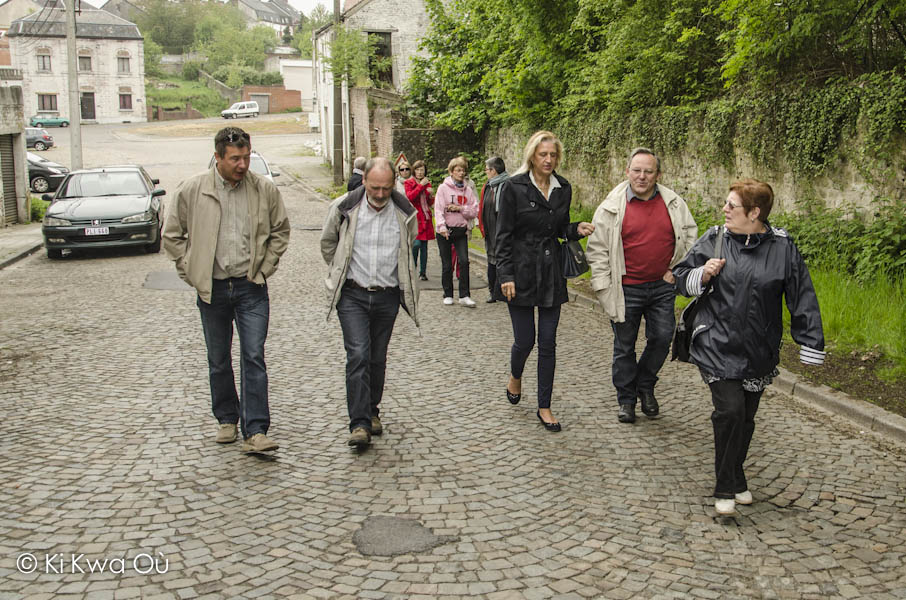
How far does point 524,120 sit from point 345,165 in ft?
51.6

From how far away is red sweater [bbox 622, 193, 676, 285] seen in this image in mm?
5906

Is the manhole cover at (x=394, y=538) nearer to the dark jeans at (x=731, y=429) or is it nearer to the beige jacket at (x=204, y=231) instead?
the dark jeans at (x=731, y=429)

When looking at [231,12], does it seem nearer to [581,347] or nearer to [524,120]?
[524,120]

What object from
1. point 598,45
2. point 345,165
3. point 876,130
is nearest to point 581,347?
point 876,130

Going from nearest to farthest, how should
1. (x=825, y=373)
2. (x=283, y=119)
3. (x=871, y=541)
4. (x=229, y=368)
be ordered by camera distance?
1. (x=871, y=541)
2. (x=229, y=368)
3. (x=825, y=373)
4. (x=283, y=119)

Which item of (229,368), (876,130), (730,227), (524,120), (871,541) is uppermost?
(524,120)

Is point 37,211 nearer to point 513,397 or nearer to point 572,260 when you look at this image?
point 513,397

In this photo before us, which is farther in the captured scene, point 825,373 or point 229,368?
point 825,373

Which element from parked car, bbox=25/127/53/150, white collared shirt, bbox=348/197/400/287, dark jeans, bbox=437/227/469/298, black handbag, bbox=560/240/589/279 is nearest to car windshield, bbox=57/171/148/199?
dark jeans, bbox=437/227/469/298

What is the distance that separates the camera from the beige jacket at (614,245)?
19.4ft

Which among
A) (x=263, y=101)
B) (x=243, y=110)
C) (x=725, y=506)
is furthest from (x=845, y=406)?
(x=263, y=101)

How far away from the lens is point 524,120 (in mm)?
19922

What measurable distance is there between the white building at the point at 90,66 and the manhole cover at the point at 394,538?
77.1 meters

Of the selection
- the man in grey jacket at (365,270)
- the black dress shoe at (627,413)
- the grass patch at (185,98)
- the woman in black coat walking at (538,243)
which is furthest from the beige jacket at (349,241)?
the grass patch at (185,98)
